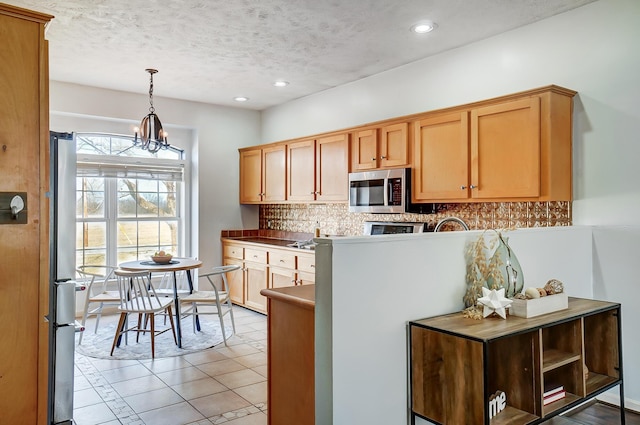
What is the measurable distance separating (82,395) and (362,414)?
7.16ft

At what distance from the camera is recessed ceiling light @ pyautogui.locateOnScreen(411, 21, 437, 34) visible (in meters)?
3.46

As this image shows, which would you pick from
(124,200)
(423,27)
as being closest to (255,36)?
(423,27)

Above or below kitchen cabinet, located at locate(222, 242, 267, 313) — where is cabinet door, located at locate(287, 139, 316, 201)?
above

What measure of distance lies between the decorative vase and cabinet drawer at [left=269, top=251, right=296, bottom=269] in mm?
2797

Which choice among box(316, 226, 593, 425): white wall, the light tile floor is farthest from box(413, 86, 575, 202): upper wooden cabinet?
the light tile floor

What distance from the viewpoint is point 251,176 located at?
6.25 meters

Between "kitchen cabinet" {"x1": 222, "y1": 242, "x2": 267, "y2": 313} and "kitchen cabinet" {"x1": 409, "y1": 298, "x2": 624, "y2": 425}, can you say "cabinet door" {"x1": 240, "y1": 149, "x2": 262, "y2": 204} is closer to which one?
"kitchen cabinet" {"x1": 222, "y1": 242, "x2": 267, "y2": 313}

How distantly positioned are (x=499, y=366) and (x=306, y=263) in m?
2.71

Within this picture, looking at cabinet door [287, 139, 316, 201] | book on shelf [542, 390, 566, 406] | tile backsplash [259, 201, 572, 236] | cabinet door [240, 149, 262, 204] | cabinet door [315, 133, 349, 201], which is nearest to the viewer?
book on shelf [542, 390, 566, 406]

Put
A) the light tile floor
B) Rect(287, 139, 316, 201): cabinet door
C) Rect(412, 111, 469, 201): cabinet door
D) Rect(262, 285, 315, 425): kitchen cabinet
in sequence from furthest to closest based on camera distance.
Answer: Rect(287, 139, 316, 201): cabinet door → Rect(412, 111, 469, 201): cabinet door → the light tile floor → Rect(262, 285, 315, 425): kitchen cabinet

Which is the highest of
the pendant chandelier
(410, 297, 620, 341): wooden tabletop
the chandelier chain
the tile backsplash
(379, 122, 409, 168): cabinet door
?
the chandelier chain

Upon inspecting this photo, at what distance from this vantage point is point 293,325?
225 centimetres

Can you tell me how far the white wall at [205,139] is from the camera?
18.0 feet

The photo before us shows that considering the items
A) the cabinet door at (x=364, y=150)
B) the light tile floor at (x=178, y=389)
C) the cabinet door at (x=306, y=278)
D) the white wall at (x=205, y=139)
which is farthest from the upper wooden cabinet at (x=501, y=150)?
the white wall at (x=205, y=139)
